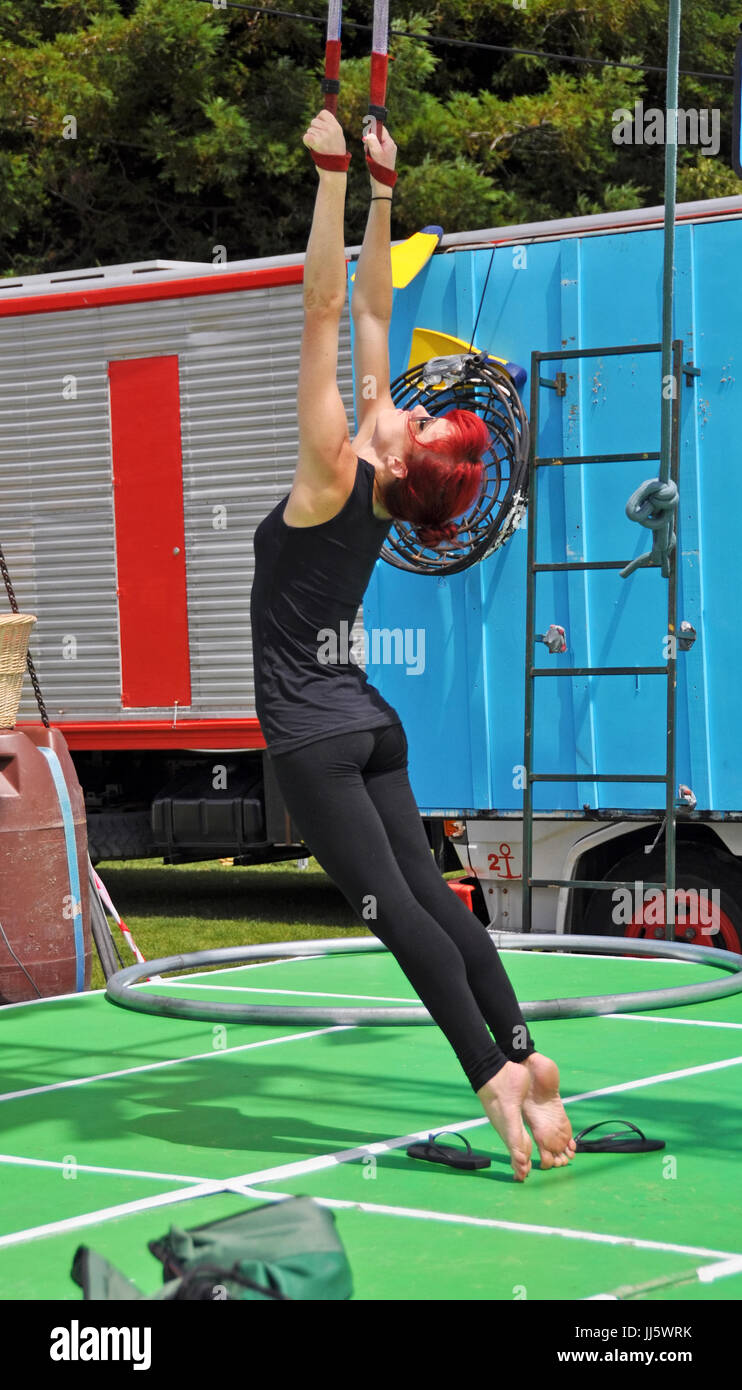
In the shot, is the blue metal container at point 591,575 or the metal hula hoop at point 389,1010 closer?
the metal hula hoop at point 389,1010

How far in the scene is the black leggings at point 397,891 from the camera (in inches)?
156

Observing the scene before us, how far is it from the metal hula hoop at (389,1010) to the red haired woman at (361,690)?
1.86 m

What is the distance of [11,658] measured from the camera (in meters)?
7.48

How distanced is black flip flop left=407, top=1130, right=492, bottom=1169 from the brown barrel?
10.7ft

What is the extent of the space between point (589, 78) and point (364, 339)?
14655 millimetres

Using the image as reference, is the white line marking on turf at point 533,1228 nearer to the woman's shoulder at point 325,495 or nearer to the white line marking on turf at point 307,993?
the woman's shoulder at point 325,495

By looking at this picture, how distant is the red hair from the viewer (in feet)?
A: 12.9

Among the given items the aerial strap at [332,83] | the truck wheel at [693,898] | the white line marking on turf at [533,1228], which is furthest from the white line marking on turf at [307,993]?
the aerial strap at [332,83]

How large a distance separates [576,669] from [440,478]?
411cm

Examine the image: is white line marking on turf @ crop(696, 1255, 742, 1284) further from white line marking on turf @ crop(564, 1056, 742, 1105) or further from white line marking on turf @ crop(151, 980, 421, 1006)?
white line marking on turf @ crop(151, 980, 421, 1006)

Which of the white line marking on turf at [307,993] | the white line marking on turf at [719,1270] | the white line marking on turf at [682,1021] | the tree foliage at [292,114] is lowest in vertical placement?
the white line marking on turf at [307,993]

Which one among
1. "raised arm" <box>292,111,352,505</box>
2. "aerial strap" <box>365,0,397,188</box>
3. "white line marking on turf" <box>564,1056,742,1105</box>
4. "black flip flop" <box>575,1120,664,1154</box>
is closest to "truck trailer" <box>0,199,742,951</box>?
"white line marking on turf" <box>564,1056,742,1105</box>
